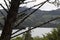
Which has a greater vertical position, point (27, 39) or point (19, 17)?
point (19, 17)

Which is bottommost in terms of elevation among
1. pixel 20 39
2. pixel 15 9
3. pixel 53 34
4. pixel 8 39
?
pixel 20 39

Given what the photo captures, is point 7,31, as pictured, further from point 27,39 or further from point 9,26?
point 27,39

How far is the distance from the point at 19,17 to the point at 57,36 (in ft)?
32.6

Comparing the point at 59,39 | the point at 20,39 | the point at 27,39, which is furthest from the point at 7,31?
the point at 20,39

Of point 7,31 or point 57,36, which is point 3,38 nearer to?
point 7,31

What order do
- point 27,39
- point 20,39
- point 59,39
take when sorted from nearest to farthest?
point 59,39 → point 27,39 → point 20,39

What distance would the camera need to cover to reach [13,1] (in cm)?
85

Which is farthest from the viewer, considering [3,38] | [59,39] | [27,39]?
[27,39]

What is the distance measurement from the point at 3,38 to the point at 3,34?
0.02m

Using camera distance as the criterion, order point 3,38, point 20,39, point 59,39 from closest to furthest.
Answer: point 3,38 < point 59,39 < point 20,39

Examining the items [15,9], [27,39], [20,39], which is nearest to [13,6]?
[15,9]

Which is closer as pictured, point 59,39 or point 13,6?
point 13,6

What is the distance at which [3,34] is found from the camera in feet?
2.77

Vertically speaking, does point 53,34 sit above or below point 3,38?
below
